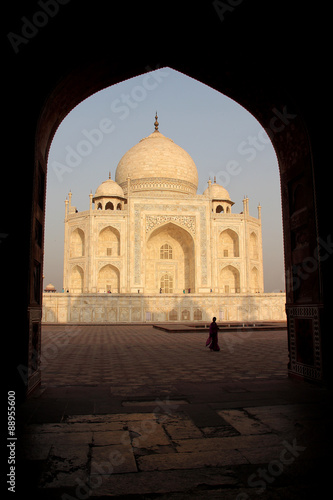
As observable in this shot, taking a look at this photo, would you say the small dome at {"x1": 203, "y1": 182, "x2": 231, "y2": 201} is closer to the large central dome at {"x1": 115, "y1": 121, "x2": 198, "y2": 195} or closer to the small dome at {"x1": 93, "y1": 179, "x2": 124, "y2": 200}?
the large central dome at {"x1": 115, "y1": 121, "x2": 198, "y2": 195}

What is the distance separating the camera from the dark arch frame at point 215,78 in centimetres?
372

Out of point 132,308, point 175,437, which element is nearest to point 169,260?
point 132,308

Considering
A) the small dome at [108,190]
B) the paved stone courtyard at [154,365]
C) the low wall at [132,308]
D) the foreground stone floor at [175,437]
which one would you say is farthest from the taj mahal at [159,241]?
the foreground stone floor at [175,437]

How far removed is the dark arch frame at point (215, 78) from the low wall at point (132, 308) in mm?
15348

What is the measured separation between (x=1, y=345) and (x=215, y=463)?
7.40 feet

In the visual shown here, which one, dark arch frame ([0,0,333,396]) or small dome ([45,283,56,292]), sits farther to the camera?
small dome ([45,283,56,292])

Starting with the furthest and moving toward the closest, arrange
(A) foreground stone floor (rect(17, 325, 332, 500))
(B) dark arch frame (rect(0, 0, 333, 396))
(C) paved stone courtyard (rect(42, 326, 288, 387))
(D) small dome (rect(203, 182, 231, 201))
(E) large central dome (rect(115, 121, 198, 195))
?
(D) small dome (rect(203, 182, 231, 201))
(E) large central dome (rect(115, 121, 198, 195))
(C) paved stone courtyard (rect(42, 326, 288, 387))
(B) dark arch frame (rect(0, 0, 333, 396))
(A) foreground stone floor (rect(17, 325, 332, 500))

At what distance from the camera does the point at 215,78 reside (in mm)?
4953

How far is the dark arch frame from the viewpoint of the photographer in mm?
3717

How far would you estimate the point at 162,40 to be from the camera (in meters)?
4.36

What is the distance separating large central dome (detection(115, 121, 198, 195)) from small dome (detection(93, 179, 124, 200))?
1.25 metres

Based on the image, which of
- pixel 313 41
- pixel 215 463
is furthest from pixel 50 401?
pixel 313 41

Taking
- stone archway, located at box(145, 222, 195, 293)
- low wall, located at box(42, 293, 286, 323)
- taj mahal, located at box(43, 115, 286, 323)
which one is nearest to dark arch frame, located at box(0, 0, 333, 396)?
low wall, located at box(42, 293, 286, 323)

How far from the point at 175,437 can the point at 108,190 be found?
26.9 metres
